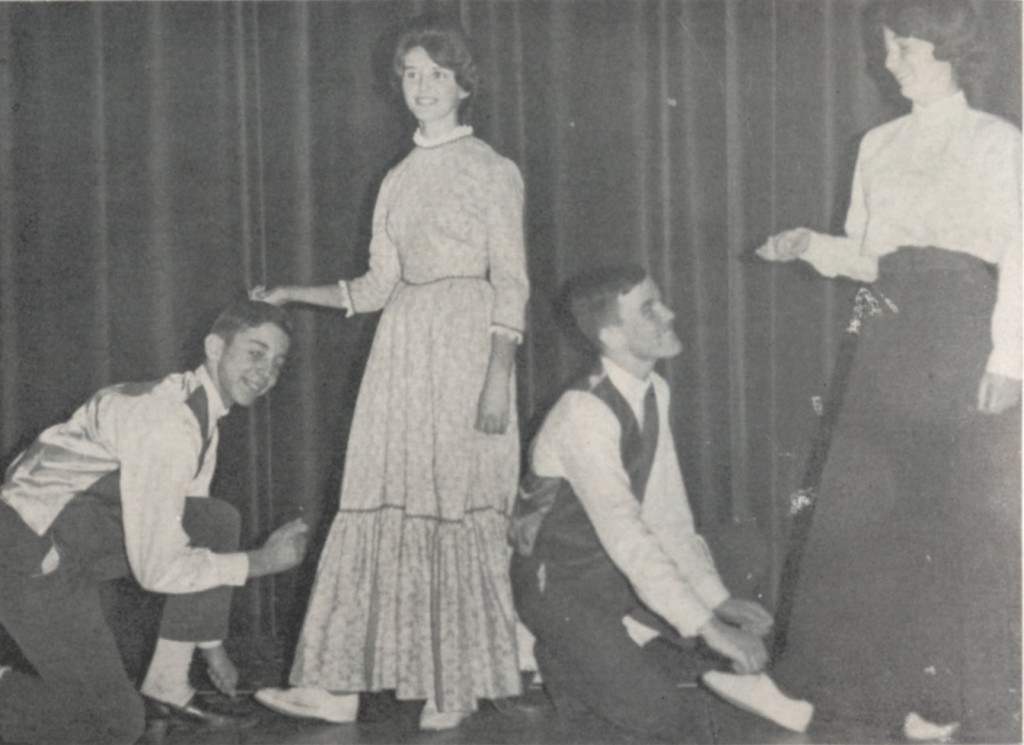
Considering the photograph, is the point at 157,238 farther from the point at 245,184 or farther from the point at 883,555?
the point at 883,555

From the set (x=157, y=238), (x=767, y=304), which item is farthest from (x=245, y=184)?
(x=767, y=304)

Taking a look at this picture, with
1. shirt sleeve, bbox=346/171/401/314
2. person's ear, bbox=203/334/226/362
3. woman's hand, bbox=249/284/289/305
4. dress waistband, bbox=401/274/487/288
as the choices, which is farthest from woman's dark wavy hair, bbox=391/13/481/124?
person's ear, bbox=203/334/226/362

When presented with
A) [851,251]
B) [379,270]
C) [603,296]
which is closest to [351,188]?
[379,270]

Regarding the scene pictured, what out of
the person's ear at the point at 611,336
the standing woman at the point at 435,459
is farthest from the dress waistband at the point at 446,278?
the person's ear at the point at 611,336

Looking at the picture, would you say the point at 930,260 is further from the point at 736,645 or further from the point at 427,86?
the point at 427,86

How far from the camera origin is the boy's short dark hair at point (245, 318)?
2566 millimetres

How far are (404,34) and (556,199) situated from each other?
59 centimetres

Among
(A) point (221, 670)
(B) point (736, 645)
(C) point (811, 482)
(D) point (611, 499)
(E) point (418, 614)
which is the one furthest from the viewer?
(C) point (811, 482)

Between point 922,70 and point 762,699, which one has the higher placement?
point 922,70

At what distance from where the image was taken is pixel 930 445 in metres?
2.41

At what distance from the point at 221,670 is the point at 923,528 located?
1.48 m

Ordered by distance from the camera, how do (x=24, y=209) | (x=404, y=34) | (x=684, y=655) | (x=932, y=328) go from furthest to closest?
(x=24, y=209), (x=684, y=655), (x=404, y=34), (x=932, y=328)

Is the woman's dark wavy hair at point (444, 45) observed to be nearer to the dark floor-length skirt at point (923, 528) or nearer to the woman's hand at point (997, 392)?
the dark floor-length skirt at point (923, 528)

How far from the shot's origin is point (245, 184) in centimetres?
302
